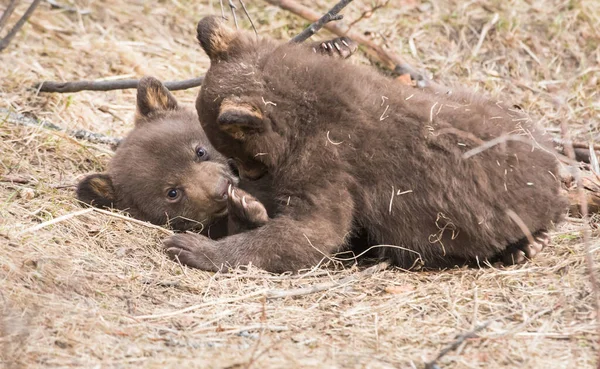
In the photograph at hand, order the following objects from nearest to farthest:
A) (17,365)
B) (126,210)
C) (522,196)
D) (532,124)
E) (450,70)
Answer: (17,365) → (522,196) → (532,124) → (126,210) → (450,70)

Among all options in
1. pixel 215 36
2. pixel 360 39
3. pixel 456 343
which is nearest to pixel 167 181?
pixel 215 36

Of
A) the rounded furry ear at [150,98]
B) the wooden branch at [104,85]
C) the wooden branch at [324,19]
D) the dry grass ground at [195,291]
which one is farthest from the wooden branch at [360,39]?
the rounded furry ear at [150,98]

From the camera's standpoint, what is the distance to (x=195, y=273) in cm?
564

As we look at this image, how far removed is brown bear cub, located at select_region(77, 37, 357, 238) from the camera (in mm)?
6469

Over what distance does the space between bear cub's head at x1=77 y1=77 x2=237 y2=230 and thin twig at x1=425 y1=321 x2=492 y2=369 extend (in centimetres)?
269

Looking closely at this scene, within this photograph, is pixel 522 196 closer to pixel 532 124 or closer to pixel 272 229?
pixel 532 124

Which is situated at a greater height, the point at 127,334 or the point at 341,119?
the point at 341,119

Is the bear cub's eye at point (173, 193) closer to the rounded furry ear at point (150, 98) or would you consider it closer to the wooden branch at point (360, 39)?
the rounded furry ear at point (150, 98)

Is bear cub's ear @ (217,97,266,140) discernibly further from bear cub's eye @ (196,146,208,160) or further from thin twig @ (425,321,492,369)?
thin twig @ (425,321,492,369)

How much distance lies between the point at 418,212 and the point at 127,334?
2380 mm

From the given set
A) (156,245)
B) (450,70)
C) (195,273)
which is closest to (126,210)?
(156,245)

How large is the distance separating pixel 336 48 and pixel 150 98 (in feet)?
6.16

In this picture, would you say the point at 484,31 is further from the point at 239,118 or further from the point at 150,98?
the point at 239,118

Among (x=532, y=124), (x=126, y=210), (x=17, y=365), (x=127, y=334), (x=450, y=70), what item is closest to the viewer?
(x=17, y=365)
